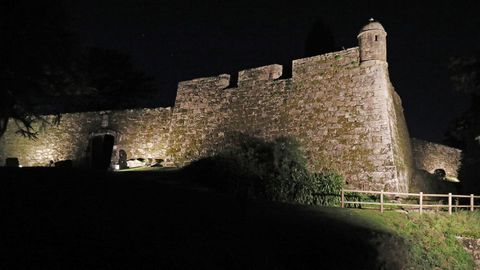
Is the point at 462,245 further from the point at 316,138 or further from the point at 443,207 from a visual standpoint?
the point at 316,138

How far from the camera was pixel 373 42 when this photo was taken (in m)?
16.0

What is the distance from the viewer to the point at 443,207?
596 inches

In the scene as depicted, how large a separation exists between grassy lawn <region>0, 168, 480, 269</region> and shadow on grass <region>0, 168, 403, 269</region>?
0.08 ft

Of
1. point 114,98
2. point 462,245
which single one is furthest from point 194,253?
point 114,98

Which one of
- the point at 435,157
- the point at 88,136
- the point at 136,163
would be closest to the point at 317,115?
the point at 136,163

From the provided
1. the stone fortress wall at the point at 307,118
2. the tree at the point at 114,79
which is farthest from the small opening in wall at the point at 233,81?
the tree at the point at 114,79

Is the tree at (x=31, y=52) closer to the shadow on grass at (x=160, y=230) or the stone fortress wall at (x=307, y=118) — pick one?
the shadow on grass at (x=160, y=230)

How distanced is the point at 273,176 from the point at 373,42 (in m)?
6.22

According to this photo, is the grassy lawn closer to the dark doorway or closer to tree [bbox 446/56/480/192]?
tree [bbox 446/56/480/192]

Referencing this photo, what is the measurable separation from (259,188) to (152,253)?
838cm

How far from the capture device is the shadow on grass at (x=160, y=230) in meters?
7.12

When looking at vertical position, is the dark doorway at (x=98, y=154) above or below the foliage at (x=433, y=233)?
above

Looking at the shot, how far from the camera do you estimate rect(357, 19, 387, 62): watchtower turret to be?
1594 centimetres

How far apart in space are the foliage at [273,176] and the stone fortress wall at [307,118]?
2.96ft
